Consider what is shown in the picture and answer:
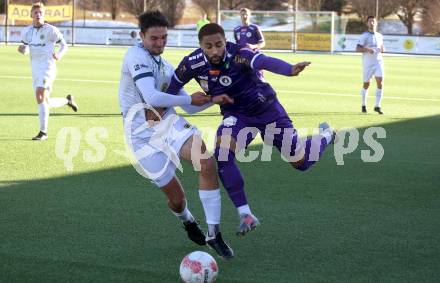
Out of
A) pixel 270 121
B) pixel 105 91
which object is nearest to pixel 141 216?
pixel 270 121

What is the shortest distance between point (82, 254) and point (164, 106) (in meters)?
1.40

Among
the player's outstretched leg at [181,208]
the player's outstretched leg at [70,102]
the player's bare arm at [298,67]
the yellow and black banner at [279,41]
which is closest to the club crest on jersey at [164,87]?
the player's outstretched leg at [181,208]

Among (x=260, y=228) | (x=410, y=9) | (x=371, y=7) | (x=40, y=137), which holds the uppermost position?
(x=371, y=7)

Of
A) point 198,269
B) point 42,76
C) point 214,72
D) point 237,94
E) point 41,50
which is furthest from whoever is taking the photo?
point 41,50

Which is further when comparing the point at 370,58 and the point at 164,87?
the point at 370,58

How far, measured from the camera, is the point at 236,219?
7879 millimetres

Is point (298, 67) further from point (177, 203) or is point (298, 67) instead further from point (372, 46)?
point (372, 46)

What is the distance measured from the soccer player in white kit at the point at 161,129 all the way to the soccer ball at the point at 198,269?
61 centimetres

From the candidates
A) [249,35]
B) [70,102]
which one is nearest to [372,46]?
[249,35]

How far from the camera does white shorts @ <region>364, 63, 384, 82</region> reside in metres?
18.2

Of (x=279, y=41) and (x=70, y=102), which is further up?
(x=279, y=41)

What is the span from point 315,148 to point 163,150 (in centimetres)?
235

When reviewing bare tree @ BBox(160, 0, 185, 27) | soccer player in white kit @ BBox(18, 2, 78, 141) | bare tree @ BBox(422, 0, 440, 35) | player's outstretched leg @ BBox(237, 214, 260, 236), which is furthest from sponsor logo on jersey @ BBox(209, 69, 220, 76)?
bare tree @ BBox(160, 0, 185, 27)

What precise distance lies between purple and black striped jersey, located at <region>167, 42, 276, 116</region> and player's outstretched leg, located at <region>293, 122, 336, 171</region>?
1311mm
